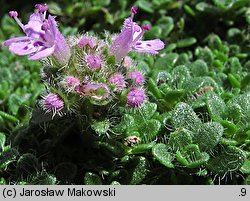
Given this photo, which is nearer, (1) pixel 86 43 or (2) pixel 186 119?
(1) pixel 86 43

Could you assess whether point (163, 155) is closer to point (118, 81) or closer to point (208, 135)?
point (208, 135)

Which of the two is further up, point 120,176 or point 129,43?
point 129,43

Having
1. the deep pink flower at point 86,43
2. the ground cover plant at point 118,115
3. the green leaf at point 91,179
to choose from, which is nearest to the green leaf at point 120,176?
the ground cover plant at point 118,115

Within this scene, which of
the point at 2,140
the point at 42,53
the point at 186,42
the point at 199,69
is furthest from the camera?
the point at 186,42

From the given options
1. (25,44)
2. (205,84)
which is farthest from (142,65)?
(25,44)

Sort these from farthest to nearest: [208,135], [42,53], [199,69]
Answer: [199,69]
[208,135]
[42,53]

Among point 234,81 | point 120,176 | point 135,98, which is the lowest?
point 120,176

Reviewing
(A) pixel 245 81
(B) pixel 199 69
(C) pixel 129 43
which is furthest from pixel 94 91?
(A) pixel 245 81
